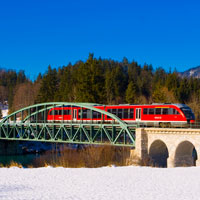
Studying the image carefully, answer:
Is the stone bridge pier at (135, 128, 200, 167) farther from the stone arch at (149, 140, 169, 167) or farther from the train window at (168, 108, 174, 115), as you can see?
the train window at (168, 108, 174, 115)

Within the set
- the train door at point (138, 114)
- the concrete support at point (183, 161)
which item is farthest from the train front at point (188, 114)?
the train door at point (138, 114)

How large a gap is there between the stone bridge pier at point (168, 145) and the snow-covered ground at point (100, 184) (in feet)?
35.8

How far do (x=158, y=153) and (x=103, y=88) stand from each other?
106 ft

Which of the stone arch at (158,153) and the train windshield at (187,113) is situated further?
the train windshield at (187,113)

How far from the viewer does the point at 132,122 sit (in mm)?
39500

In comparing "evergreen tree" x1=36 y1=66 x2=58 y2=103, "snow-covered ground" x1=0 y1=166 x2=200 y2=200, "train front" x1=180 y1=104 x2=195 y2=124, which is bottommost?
"snow-covered ground" x1=0 y1=166 x2=200 y2=200

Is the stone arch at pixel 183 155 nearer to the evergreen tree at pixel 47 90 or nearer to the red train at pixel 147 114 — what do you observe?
the red train at pixel 147 114

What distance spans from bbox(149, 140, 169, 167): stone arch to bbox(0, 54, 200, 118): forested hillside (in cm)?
3036

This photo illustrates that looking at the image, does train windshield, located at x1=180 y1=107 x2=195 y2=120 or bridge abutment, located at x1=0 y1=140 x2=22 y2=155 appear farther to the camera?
bridge abutment, located at x1=0 y1=140 x2=22 y2=155

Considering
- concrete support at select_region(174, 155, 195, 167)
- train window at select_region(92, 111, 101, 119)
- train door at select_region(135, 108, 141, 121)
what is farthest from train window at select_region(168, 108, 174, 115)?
train window at select_region(92, 111, 101, 119)

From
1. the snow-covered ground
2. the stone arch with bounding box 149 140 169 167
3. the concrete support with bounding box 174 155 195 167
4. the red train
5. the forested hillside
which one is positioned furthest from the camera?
the forested hillside

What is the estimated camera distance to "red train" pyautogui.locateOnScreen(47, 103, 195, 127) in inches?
1395

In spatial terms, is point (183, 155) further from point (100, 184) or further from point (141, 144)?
point (100, 184)

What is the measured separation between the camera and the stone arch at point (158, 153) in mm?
34562
